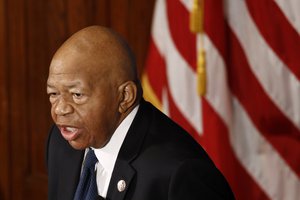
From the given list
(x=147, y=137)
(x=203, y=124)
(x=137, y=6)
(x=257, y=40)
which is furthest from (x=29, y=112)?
(x=147, y=137)

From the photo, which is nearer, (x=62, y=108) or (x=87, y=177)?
(x=62, y=108)

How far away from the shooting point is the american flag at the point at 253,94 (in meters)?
2.77

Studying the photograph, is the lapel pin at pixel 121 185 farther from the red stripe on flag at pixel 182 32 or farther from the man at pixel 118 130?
the red stripe on flag at pixel 182 32

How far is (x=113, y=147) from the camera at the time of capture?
1.69 metres

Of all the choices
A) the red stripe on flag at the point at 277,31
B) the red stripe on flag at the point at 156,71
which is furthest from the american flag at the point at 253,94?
the red stripe on flag at the point at 156,71

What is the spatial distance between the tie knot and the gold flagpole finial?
1.12m

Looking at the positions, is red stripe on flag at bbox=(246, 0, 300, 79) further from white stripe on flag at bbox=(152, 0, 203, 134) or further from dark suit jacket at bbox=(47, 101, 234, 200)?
dark suit jacket at bbox=(47, 101, 234, 200)

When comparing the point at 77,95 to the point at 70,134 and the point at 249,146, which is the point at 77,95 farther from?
the point at 249,146

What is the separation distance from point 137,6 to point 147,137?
5.53ft

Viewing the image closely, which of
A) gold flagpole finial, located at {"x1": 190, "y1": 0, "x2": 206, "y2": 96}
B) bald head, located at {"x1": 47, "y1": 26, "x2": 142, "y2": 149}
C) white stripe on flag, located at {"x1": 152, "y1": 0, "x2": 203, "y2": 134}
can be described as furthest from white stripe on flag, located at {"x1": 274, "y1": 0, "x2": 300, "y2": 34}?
bald head, located at {"x1": 47, "y1": 26, "x2": 142, "y2": 149}

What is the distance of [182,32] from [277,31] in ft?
1.26

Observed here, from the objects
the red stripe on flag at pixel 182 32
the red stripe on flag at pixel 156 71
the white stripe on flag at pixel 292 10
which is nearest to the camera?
the white stripe on flag at pixel 292 10

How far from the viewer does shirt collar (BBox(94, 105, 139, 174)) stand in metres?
1.68

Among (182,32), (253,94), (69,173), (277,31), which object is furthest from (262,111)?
→ (69,173)
